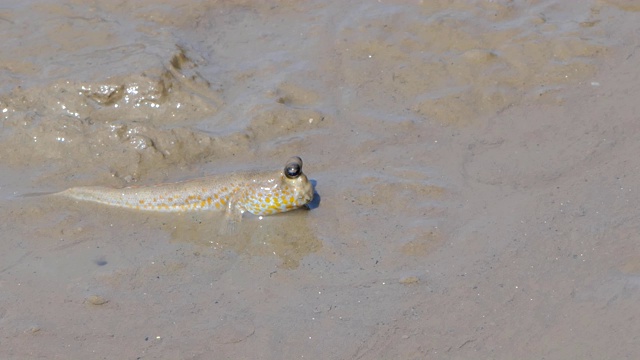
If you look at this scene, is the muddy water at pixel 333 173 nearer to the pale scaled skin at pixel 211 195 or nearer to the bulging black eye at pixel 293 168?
the pale scaled skin at pixel 211 195

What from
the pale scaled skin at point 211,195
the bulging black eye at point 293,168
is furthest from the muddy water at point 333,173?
the bulging black eye at point 293,168

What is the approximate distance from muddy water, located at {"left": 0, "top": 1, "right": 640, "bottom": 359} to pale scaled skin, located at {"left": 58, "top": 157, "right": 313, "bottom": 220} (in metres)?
0.09

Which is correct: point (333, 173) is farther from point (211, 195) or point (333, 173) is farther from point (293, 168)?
point (211, 195)

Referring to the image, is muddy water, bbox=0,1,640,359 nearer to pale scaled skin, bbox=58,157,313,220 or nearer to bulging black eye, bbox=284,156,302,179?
pale scaled skin, bbox=58,157,313,220

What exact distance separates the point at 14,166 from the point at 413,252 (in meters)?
2.76

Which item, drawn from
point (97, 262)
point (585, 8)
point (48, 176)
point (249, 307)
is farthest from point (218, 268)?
point (585, 8)

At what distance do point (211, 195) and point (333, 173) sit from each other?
2.68 ft

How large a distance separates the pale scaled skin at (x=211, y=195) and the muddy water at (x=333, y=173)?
0.09m

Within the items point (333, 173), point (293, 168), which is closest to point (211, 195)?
point (293, 168)

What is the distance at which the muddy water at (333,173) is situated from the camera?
156 inches

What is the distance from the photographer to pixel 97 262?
14.8 ft

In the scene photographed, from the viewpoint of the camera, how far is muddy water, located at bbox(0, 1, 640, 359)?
3963mm

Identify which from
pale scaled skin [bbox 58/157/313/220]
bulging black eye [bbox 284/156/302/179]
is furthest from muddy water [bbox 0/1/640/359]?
bulging black eye [bbox 284/156/302/179]

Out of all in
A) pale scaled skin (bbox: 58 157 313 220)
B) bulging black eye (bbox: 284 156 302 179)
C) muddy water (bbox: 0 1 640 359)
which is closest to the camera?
muddy water (bbox: 0 1 640 359)
